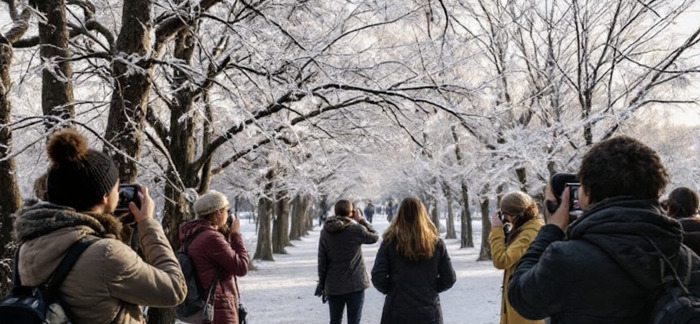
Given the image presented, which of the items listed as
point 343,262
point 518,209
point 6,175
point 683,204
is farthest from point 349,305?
point 6,175

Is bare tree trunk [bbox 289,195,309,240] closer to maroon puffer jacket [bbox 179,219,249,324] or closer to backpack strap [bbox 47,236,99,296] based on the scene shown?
maroon puffer jacket [bbox 179,219,249,324]

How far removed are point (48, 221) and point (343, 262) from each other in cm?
401

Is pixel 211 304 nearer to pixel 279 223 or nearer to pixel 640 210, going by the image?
pixel 640 210

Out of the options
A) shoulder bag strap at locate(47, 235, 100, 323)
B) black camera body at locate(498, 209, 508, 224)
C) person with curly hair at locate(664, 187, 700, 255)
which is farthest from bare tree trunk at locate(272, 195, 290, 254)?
shoulder bag strap at locate(47, 235, 100, 323)

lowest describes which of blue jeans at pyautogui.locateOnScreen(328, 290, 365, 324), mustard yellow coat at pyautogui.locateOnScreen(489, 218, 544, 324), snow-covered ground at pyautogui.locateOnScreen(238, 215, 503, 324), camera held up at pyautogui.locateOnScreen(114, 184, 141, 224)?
snow-covered ground at pyautogui.locateOnScreen(238, 215, 503, 324)

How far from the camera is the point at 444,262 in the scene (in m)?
4.41

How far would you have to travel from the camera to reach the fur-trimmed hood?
77.7 inches

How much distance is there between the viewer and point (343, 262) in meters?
5.76

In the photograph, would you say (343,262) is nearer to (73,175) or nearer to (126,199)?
(126,199)

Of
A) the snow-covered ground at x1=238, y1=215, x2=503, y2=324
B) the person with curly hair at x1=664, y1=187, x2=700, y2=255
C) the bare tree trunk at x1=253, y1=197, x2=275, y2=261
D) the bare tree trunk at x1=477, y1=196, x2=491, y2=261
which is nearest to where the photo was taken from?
the person with curly hair at x1=664, y1=187, x2=700, y2=255

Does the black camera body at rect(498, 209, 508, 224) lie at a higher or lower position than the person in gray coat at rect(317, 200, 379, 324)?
higher

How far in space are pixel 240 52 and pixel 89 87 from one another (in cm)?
276

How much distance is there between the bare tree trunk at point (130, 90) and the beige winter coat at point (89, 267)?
2560 millimetres

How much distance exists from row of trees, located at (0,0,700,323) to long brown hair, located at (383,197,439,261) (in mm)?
1362
